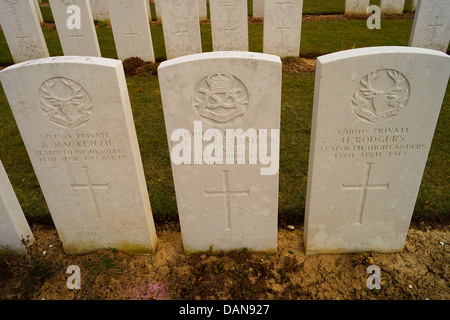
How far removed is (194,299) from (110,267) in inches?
39.2

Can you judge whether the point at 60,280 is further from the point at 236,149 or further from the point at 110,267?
the point at 236,149

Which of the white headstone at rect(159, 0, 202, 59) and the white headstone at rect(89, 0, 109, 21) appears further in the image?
the white headstone at rect(89, 0, 109, 21)

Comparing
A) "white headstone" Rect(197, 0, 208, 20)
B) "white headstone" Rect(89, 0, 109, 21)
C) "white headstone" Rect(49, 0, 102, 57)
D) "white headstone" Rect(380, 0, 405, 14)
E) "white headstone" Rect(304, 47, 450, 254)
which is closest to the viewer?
"white headstone" Rect(304, 47, 450, 254)

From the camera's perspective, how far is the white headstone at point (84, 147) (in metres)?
2.74

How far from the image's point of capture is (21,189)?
463 cm

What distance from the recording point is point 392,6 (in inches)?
513

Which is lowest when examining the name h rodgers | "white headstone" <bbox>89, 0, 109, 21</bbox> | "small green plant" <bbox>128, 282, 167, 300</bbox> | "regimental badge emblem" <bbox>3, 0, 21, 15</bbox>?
"small green plant" <bbox>128, 282, 167, 300</bbox>

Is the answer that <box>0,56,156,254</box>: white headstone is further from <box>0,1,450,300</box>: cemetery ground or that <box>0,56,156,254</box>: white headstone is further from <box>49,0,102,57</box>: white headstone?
<box>49,0,102,57</box>: white headstone

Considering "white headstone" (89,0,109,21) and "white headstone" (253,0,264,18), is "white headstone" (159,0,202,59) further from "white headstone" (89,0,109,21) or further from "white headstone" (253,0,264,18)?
"white headstone" (89,0,109,21)

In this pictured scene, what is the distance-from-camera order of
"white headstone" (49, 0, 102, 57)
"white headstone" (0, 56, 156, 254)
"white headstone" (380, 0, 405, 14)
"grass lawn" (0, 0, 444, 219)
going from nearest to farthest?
1. "white headstone" (0, 56, 156, 254)
2. "grass lawn" (0, 0, 444, 219)
3. "white headstone" (49, 0, 102, 57)
4. "white headstone" (380, 0, 405, 14)

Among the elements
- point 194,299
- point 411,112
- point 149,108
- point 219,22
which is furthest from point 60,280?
point 219,22

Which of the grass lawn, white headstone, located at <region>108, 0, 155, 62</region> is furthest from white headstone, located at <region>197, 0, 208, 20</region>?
white headstone, located at <region>108, 0, 155, 62</region>

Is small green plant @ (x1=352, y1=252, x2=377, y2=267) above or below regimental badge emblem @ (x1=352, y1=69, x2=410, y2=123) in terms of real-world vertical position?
below

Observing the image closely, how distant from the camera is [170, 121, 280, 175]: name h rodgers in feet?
9.52
